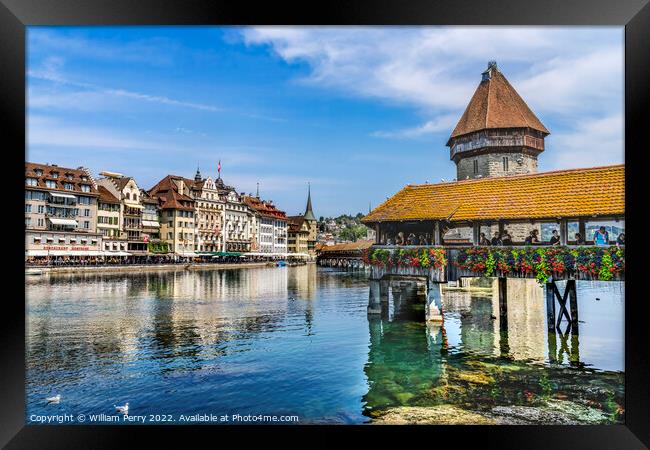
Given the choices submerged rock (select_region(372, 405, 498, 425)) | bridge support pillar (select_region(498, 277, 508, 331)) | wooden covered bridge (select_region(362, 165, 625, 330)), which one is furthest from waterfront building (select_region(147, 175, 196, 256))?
submerged rock (select_region(372, 405, 498, 425))

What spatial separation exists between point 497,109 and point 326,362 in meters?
20.2

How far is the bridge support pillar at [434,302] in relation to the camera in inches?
627

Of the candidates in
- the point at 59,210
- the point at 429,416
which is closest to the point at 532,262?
the point at 429,416

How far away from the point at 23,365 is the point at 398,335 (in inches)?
431

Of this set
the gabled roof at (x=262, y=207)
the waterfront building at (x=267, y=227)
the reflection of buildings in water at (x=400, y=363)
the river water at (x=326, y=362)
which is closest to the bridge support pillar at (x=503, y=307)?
the river water at (x=326, y=362)

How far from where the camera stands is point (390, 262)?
16000mm

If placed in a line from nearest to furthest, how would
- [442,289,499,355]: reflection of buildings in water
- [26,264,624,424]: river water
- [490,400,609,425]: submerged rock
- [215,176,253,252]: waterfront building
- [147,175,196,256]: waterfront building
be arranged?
[490,400,609,425]: submerged rock, [26,264,624,424]: river water, [442,289,499,355]: reflection of buildings in water, [147,175,196,256]: waterfront building, [215,176,253,252]: waterfront building

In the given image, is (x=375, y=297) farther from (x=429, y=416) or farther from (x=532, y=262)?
(x=429, y=416)

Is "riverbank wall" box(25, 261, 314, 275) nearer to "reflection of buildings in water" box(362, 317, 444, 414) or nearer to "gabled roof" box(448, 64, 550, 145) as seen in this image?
"reflection of buildings in water" box(362, 317, 444, 414)

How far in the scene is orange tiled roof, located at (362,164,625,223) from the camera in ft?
39.7

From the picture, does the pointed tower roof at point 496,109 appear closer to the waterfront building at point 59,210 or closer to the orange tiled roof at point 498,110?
the orange tiled roof at point 498,110

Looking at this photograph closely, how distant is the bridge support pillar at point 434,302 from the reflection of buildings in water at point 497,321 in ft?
3.05

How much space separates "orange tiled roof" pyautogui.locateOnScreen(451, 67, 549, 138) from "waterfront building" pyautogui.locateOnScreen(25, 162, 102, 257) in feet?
72.1

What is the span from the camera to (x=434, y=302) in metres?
16.4
